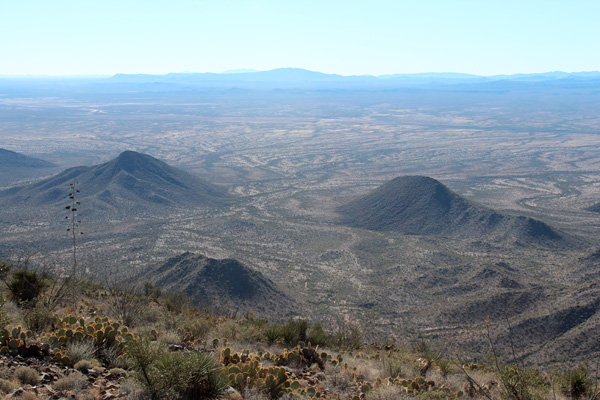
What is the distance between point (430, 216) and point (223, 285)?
2075cm

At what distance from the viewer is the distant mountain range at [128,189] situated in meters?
40.5

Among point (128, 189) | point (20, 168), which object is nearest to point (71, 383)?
point (128, 189)

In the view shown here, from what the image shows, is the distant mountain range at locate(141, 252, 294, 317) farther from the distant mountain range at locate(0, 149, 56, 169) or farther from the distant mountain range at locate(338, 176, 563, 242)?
the distant mountain range at locate(0, 149, 56, 169)

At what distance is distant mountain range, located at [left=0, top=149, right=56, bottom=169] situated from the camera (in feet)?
188

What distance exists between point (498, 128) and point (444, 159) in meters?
52.7

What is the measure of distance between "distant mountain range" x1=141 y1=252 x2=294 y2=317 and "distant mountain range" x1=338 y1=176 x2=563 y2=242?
15756 millimetres

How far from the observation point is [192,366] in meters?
6.05

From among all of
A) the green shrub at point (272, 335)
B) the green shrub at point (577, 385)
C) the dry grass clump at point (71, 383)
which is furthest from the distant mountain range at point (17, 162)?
the green shrub at point (577, 385)

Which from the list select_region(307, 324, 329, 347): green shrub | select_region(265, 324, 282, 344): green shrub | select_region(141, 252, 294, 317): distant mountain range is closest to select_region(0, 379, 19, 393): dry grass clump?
select_region(265, 324, 282, 344): green shrub

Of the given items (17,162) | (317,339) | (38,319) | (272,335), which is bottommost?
(17,162)

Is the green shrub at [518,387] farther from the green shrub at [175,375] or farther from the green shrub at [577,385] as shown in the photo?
the green shrub at [175,375]

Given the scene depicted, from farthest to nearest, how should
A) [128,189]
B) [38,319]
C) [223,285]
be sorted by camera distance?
[128,189] → [223,285] → [38,319]

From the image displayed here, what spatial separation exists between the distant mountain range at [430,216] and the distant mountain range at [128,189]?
555 inches

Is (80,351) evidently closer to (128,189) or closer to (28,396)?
(28,396)
